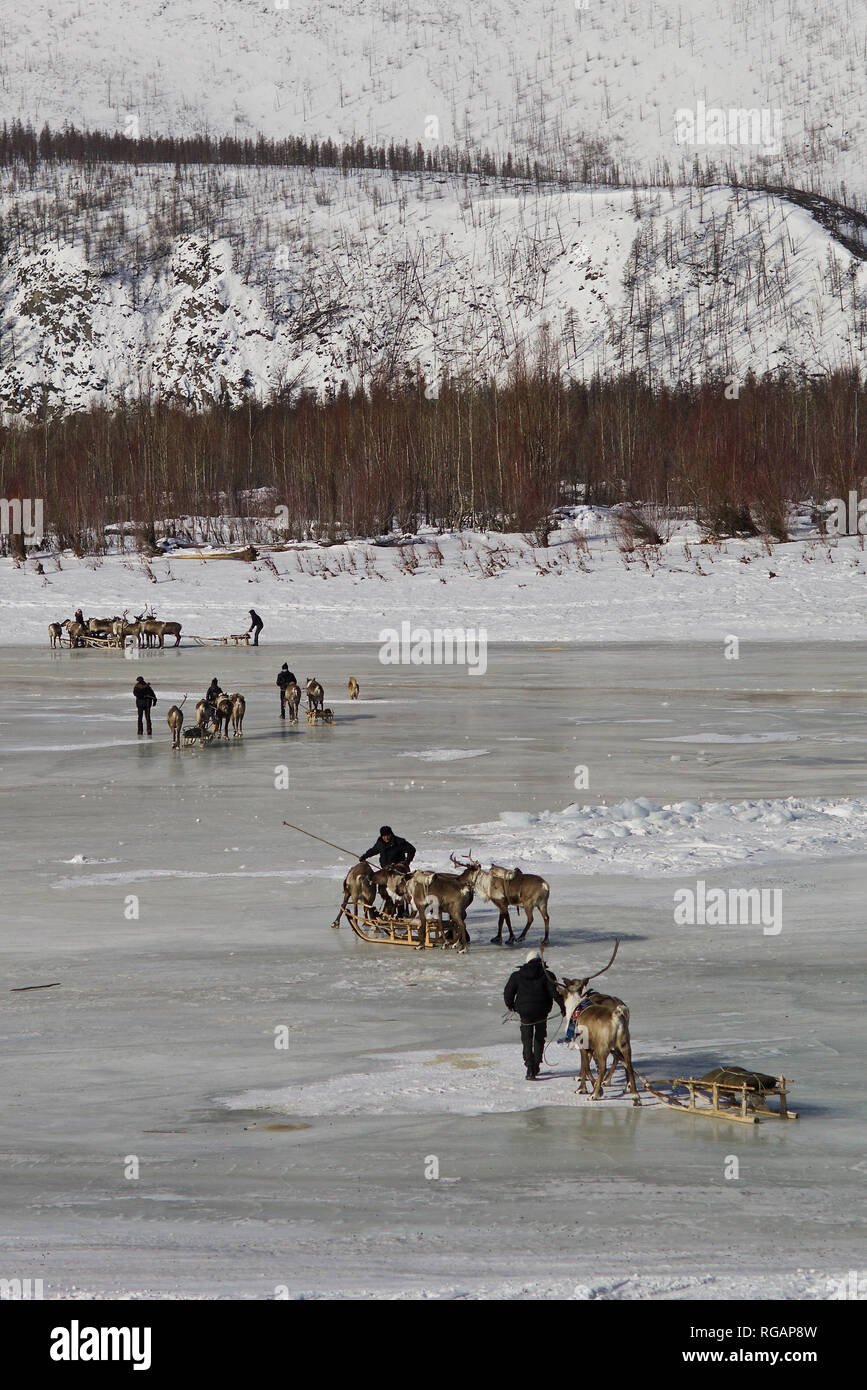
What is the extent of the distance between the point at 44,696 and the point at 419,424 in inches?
1920

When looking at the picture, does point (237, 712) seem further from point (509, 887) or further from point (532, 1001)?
point (532, 1001)

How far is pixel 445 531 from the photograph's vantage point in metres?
72.7

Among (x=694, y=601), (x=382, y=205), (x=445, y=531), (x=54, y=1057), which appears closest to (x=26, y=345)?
(x=382, y=205)

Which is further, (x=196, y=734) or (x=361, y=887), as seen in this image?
(x=196, y=734)

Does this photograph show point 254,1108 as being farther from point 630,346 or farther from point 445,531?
point 630,346

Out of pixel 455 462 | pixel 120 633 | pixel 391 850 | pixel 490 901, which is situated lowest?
pixel 490 901

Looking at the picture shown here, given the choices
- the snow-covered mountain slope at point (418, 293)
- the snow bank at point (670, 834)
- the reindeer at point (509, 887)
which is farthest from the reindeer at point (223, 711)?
the snow-covered mountain slope at point (418, 293)

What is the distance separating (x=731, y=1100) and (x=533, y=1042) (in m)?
1.30

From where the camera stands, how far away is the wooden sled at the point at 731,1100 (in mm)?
9328

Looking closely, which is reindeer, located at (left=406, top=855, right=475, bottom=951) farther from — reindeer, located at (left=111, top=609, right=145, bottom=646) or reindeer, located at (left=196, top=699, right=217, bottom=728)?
reindeer, located at (left=111, top=609, right=145, bottom=646)

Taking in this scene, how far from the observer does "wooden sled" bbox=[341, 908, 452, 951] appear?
13.8 meters

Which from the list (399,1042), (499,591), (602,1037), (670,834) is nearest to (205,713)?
(670,834)

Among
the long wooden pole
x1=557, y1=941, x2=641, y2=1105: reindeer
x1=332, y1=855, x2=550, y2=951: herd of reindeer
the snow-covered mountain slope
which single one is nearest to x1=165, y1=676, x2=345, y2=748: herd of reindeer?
the long wooden pole

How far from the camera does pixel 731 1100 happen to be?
31.1 feet
